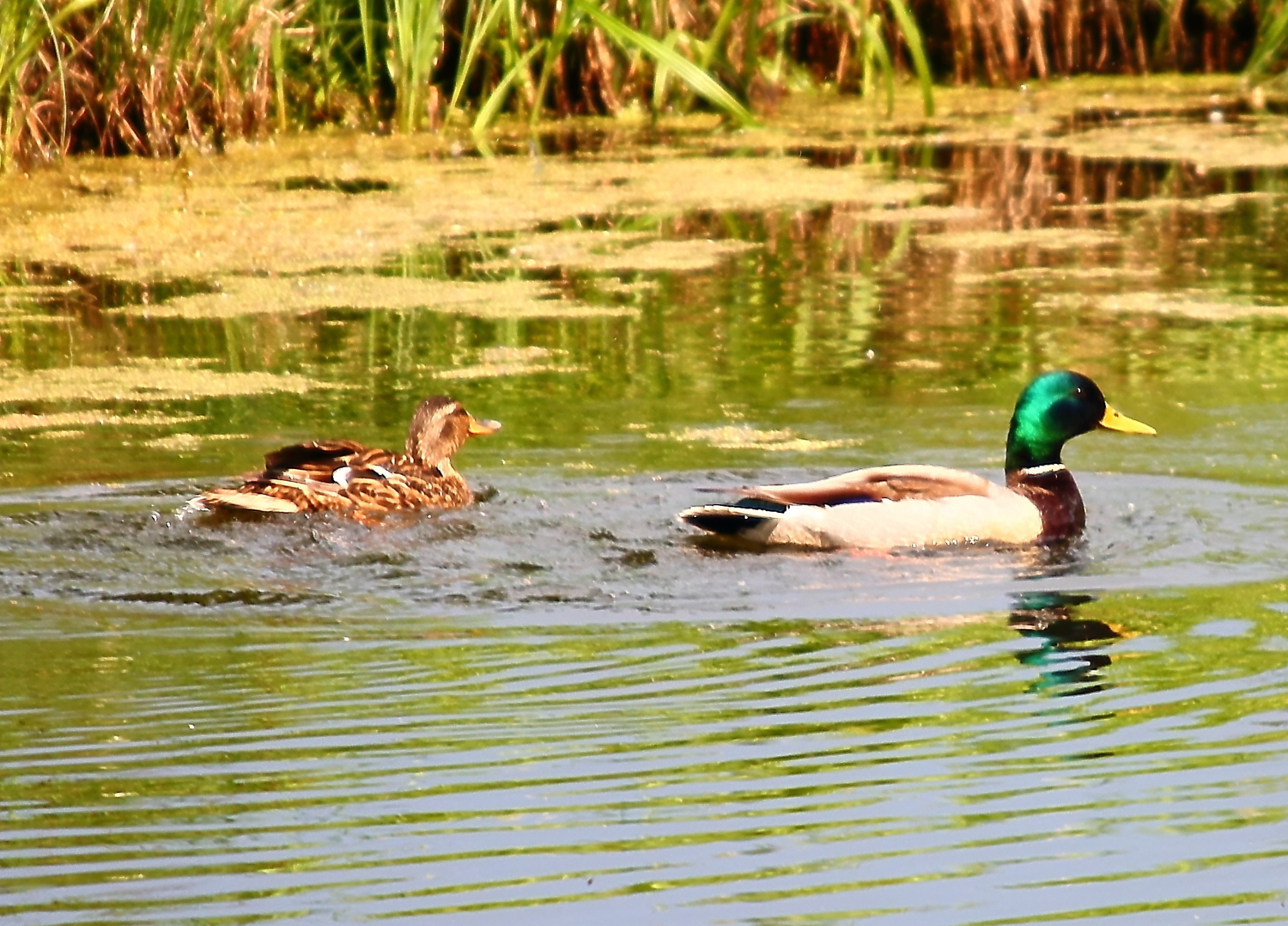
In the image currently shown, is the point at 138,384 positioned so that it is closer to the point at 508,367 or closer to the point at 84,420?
the point at 84,420

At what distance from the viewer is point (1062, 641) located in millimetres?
5539

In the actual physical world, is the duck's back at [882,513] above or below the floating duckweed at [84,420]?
below

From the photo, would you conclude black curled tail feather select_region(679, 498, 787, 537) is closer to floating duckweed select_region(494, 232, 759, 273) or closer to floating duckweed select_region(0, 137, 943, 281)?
floating duckweed select_region(494, 232, 759, 273)

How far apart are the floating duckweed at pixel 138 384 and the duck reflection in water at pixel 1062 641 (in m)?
3.50

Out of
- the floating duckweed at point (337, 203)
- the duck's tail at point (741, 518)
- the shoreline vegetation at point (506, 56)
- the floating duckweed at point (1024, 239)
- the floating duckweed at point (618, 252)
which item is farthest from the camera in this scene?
A: the shoreline vegetation at point (506, 56)

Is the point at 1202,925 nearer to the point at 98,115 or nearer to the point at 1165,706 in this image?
the point at 1165,706

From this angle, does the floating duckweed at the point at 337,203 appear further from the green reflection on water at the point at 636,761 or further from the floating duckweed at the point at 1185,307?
the green reflection on water at the point at 636,761

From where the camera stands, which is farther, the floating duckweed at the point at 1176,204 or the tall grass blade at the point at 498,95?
the tall grass blade at the point at 498,95

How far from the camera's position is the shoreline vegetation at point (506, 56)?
12.4m

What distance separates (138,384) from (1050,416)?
3408mm

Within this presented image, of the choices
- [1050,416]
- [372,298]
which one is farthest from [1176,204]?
[1050,416]

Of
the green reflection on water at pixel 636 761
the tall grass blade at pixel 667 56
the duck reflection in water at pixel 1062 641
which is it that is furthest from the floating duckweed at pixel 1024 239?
the green reflection on water at pixel 636 761

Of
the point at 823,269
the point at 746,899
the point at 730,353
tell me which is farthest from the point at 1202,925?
the point at 823,269

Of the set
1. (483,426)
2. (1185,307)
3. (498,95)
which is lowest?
(483,426)
